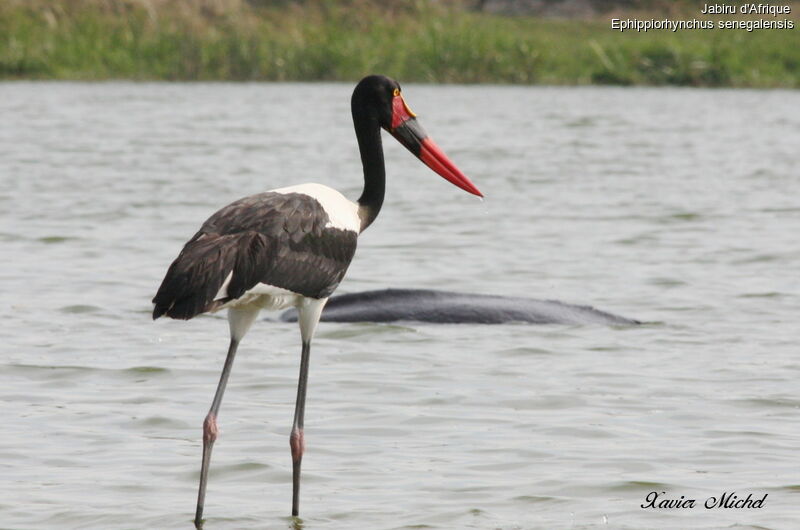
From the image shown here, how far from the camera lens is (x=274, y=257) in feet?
20.6

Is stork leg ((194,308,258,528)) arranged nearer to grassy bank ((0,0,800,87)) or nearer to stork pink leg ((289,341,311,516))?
stork pink leg ((289,341,311,516))

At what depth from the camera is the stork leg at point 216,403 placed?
642 cm

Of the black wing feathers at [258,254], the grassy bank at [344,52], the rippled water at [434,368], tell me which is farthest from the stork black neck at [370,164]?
the grassy bank at [344,52]

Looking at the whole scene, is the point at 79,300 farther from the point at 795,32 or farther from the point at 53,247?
the point at 795,32

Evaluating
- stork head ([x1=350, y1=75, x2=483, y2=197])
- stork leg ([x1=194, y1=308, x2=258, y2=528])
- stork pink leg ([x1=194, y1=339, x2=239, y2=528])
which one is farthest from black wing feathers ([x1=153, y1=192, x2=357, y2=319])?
stork head ([x1=350, y1=75, x2=483, y2=197])

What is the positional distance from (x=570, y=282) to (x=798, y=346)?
3100 millimetres

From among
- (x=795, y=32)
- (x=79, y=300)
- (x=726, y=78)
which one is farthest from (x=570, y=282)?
(x=795, y=32)

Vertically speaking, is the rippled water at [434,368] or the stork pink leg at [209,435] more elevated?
the stork pink leg at [209,435]

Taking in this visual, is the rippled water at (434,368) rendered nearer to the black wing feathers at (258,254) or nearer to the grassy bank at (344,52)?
the black wing feathers at (258,254)
